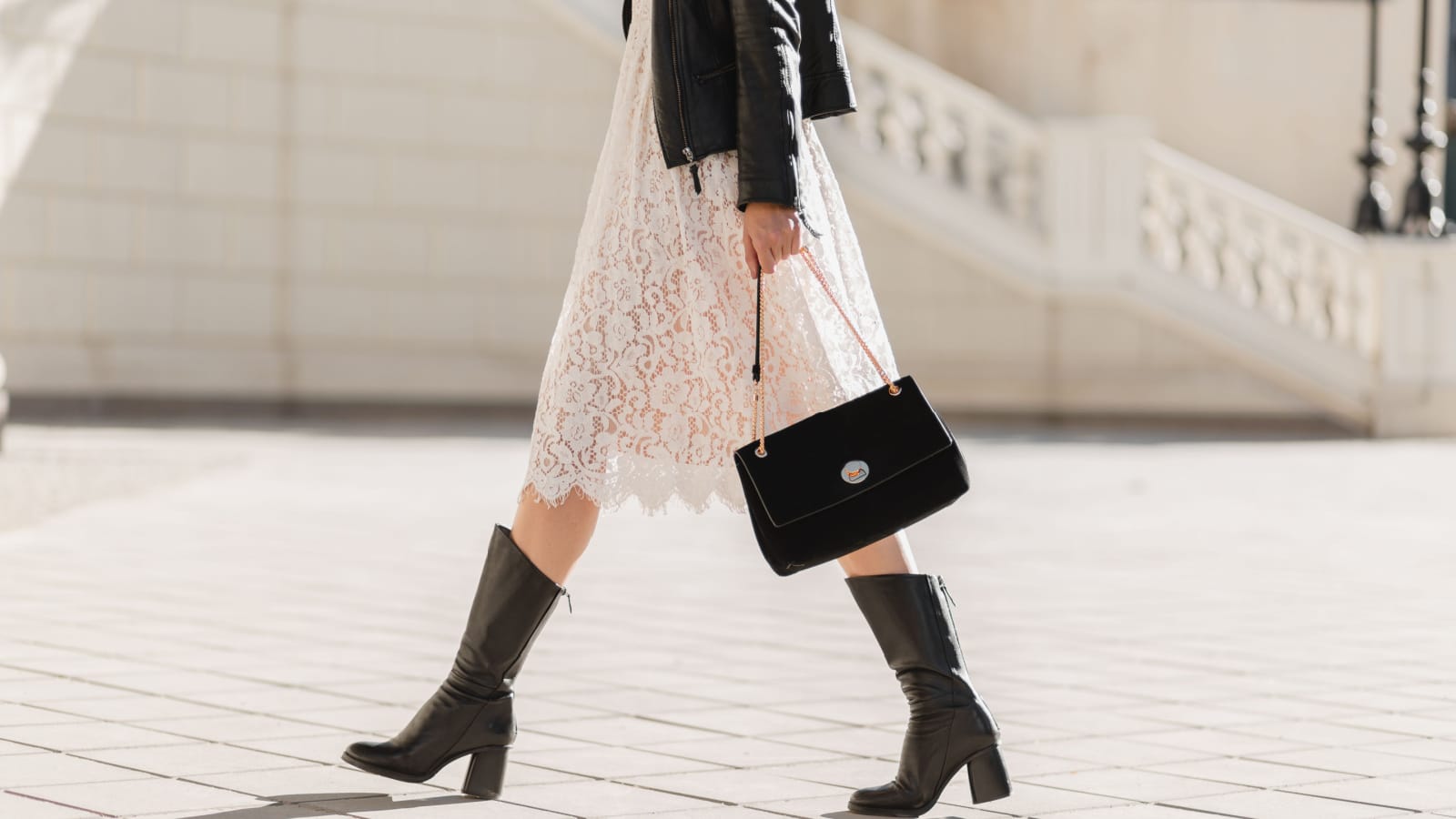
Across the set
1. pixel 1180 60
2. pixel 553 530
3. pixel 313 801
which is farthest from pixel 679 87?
pixel 1180 60

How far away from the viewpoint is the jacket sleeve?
10.6 feet

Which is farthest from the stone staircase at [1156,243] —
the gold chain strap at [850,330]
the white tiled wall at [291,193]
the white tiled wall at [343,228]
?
the gold chain strap at [850,330]

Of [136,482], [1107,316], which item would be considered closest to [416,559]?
[136,482]

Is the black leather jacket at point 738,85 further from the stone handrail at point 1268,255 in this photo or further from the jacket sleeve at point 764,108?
the stone handrail at point 1268,255

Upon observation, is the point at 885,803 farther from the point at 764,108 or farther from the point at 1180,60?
the point at 1180,60

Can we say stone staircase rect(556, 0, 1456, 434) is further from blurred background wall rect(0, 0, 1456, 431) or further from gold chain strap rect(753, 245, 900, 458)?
gold chain strap rect(753, 245, 900, 458)

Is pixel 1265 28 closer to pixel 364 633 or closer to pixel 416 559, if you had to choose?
pixel 416 559

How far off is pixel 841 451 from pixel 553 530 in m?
0.51

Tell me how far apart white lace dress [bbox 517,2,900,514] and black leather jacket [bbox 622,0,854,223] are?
0.07 m

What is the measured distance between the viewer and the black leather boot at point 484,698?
3.39 m

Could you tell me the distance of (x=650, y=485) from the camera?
3406mm

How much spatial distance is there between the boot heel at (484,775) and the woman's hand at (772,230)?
0.92 meters

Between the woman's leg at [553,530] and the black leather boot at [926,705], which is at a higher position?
the woman's leg at [553,530]

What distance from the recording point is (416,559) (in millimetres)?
6820
